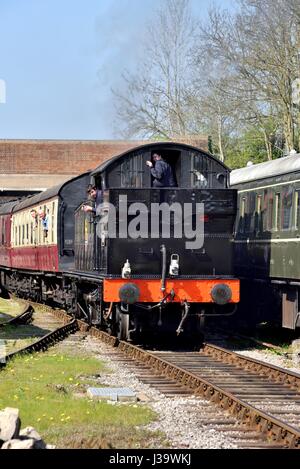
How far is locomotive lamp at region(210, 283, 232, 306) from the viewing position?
49.6ft

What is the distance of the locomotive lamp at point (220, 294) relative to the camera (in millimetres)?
15117

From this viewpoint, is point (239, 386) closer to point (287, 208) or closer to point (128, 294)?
point (128, 294)

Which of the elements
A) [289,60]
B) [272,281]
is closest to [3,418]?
[272,281]

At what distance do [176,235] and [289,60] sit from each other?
16.1 metres

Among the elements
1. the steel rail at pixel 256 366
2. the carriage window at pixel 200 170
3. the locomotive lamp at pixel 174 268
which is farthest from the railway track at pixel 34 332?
the carriage window at pixel 200 170

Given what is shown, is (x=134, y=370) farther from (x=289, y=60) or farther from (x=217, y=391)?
(x=289, y=60)

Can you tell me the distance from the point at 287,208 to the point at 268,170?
161 cm

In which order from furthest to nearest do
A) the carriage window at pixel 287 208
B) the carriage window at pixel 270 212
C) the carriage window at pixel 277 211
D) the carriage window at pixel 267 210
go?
1. the carriage window at pixel 267 210
2. the carriage window at pixel 270 212
3. the carriage window at pixel 277 211
4. the carriage window at pixel 287 208

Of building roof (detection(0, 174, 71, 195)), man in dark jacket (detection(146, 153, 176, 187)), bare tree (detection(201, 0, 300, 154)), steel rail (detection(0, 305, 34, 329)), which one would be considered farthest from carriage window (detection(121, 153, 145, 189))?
building roof (detection(0, 174, 71, 195))

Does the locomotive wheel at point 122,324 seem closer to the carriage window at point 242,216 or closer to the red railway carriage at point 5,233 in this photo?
the carriage window at point 242,216

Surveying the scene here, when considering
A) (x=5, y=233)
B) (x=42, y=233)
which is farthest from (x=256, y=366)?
(x=5, y=233)

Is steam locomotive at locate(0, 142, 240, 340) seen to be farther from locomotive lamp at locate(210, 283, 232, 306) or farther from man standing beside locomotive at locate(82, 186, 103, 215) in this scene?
man standing beside locomotive at locate(82, 186, 103, 215)

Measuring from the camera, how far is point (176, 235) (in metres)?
15.3

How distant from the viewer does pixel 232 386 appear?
11.8 m
